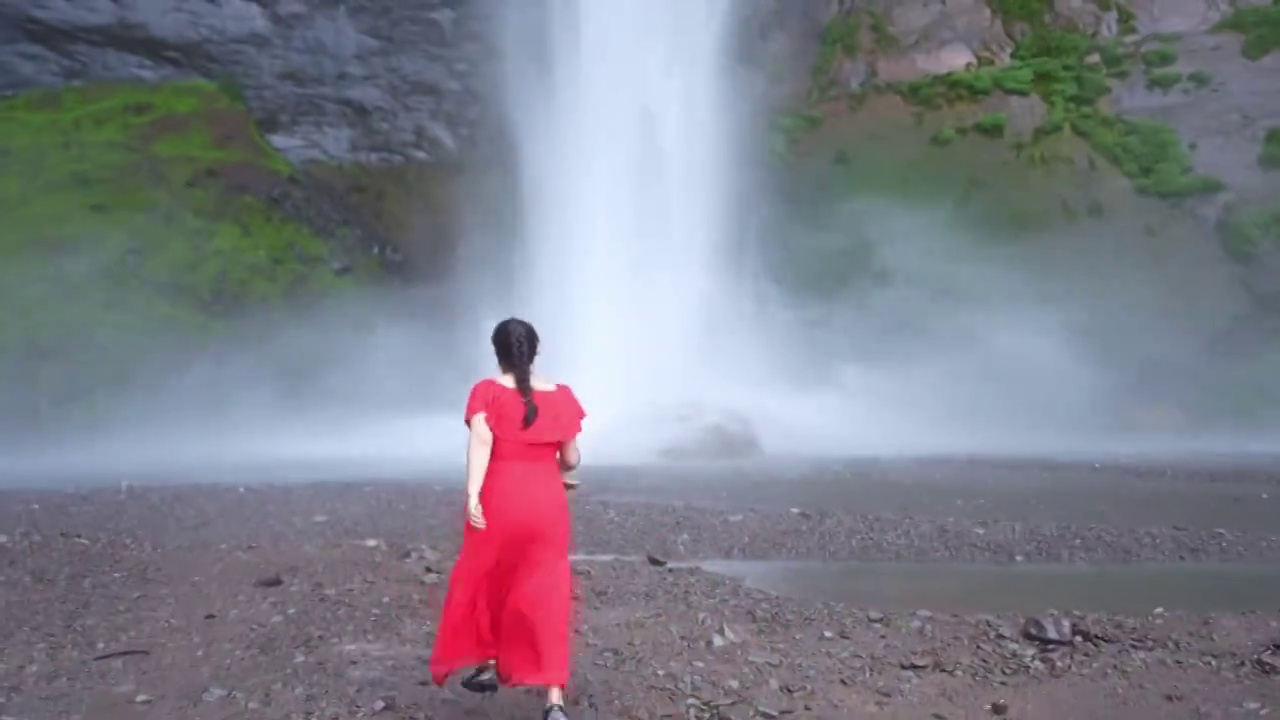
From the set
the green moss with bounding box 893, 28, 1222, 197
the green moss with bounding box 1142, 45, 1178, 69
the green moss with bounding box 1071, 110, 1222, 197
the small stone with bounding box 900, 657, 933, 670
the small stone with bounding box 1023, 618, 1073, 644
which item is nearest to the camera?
the small stone with bounding box 900, 657, 933, 670

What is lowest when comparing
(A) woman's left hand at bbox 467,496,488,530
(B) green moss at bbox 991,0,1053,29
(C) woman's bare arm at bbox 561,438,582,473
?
(A) woman's left hand at bbox 467,496,488,530

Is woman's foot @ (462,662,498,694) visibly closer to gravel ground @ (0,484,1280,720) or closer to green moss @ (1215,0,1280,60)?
gravel ground @ (0,484,1280,720)

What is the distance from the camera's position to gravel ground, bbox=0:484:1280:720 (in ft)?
19.1

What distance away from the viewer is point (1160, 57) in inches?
1655

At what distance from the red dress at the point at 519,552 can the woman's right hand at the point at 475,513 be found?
2.1 inches

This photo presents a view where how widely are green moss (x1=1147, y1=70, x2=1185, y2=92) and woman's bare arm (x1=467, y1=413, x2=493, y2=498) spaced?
41221 millimetres

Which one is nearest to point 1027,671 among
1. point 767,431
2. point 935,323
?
point 767,431

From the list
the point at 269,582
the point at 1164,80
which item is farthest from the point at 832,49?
the point at 269,582

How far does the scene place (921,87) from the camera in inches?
1662

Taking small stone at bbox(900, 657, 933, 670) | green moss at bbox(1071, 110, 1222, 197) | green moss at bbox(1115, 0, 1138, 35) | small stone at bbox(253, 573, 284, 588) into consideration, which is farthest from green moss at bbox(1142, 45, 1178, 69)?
small stone at bbox(253, 573, 284, 588)

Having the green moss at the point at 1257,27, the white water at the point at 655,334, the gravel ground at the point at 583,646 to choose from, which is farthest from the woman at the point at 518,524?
the green moss at the point at 1257,27

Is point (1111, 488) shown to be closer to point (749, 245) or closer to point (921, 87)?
point (749, 245)

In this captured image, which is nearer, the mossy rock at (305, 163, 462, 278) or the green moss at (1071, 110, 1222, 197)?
the mossy rock at (305, 163, 462, 278)

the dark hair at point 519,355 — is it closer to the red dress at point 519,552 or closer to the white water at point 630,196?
the red dress at point 519,552
